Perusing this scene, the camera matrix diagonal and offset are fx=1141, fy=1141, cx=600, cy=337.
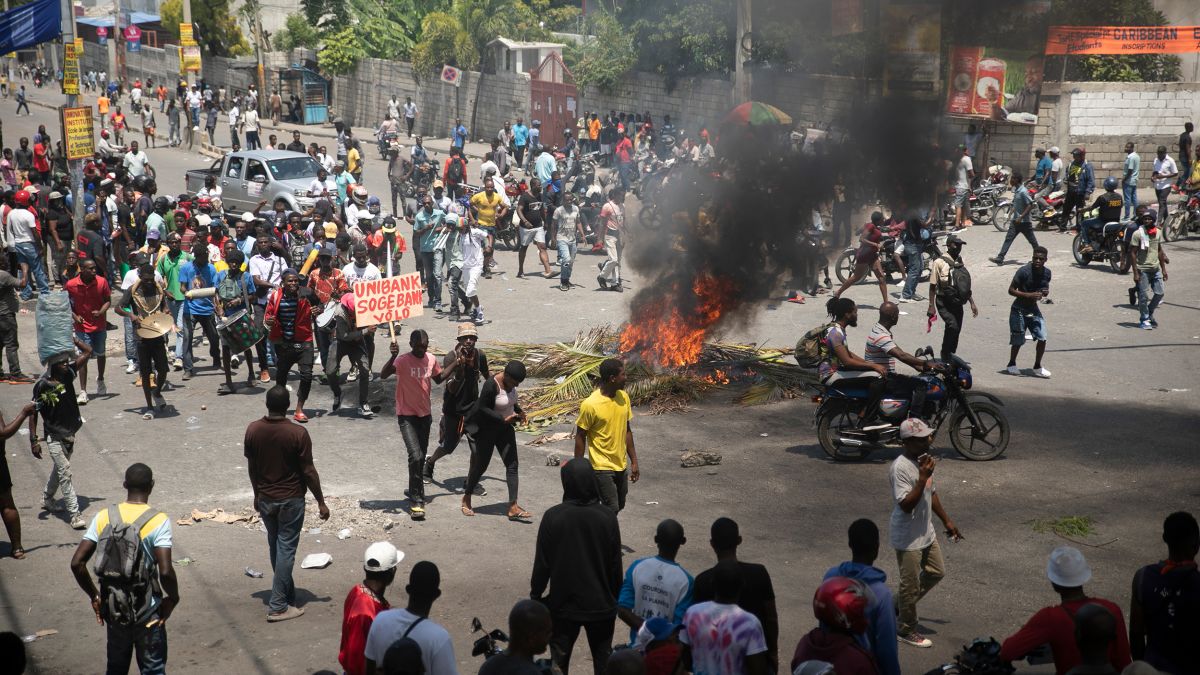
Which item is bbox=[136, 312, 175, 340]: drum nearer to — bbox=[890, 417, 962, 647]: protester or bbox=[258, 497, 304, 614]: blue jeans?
bbox=[258, 497, 304, 614]: blue jeans

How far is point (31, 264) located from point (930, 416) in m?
13.6

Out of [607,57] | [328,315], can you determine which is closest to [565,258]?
[328,315]

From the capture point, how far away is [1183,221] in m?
21.1

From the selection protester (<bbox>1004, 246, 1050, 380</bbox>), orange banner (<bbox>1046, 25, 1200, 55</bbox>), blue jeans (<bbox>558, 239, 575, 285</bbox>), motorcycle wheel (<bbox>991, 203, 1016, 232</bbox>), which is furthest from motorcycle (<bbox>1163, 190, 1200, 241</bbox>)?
blue jeans (<bbox>558, 239, 575, 285</bbox>)

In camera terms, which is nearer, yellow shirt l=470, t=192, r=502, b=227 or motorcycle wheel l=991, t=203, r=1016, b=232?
yellow shirt l=470, t=192, r=502, b=227

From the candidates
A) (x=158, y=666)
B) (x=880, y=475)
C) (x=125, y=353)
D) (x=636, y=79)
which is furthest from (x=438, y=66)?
(x=158, y=666)

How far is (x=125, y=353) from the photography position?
14828 millimetres

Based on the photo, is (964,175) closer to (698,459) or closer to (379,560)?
(698,459)

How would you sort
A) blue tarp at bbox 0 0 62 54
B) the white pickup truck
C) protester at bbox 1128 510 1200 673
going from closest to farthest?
protester at bbox 1128 510 1200 673 → blue tarp at bbox 0 0 62 54 → the white pickup truck

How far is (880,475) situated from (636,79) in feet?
82.3

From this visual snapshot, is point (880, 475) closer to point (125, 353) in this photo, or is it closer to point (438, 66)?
point (125, 353)

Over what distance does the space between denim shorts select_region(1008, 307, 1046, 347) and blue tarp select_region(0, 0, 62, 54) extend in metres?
15.2

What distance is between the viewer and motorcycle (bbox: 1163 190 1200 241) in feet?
69.3

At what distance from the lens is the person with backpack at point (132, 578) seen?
19.0ft
